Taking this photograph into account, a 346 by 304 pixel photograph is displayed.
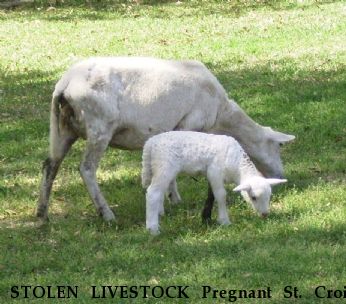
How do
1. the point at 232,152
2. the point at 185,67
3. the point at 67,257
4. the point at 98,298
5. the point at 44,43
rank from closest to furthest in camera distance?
the point at 98,298, the point at 67,257, the point at 232,152, the point at 185,67, the point at 44,43

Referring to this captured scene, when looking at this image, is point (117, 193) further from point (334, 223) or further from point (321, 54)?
point (321, 54)

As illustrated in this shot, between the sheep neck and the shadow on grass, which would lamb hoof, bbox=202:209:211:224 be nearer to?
the sheep neck

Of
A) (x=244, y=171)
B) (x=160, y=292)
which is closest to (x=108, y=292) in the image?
(x=160, y=292)

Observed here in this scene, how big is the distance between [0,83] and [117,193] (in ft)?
19.0

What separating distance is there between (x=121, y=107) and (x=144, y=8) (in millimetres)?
12986

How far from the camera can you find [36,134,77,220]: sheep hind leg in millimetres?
9477

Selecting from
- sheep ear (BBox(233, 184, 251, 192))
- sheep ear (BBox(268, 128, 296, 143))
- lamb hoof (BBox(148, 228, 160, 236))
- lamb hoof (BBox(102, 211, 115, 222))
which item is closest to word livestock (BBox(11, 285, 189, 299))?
lamb hoof (BBox(148, 228, 160, 236))

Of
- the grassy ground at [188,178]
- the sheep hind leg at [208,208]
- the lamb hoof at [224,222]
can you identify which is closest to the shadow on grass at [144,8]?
the grassy ground at [188,178]

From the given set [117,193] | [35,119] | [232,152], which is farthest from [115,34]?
[232,152]

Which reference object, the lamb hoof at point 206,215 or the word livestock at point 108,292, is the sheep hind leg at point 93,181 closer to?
the lamb hoof at point 206,215

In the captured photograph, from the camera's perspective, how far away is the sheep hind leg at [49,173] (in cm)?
948

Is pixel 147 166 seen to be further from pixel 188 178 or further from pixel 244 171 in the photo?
pixel 188 178

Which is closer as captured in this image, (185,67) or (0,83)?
(185,67)

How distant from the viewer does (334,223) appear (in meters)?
8.58
